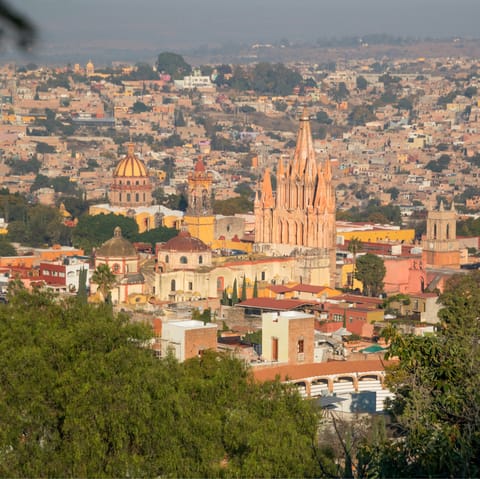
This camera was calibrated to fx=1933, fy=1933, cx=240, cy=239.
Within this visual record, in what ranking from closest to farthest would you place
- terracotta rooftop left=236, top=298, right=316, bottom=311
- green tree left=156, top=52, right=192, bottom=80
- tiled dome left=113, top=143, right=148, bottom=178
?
terracotta rooftop left=236, top=298, right=316, bottom=311, tiled dome left=113, top=143, right=148, bottom=178, green tree left=156, top=52, right=192, bottom=80

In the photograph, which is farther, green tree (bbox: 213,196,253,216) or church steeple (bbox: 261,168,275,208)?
green tree (bbox: 213,196,253,216)

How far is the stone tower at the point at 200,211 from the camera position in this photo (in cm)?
6444

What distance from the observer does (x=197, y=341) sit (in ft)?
106

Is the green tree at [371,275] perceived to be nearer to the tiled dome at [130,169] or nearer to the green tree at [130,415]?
the tiled dome at [130,169]

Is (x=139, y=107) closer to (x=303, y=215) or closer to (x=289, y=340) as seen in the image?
(x=303, y=215)

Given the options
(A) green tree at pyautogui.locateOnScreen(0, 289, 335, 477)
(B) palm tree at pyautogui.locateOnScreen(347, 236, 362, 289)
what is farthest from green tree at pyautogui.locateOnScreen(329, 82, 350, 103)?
(A) green tree at pyautogui.locateOnScreen(0, 289, 335, 477)

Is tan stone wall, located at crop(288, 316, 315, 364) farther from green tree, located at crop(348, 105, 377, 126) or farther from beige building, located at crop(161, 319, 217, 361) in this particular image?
green tree, located at crop(348, 105, 377, 126)

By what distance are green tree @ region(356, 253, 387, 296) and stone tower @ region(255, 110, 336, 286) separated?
1.36 metres

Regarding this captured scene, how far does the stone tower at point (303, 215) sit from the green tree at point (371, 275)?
1362mm

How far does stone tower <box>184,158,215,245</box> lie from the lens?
6444cm

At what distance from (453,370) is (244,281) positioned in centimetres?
3369

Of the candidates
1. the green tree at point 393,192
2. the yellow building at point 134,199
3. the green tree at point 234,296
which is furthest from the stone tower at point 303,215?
the green tree at point 393,192

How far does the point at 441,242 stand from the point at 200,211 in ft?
27.6

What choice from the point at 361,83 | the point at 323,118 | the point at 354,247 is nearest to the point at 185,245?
the point at 354,247
